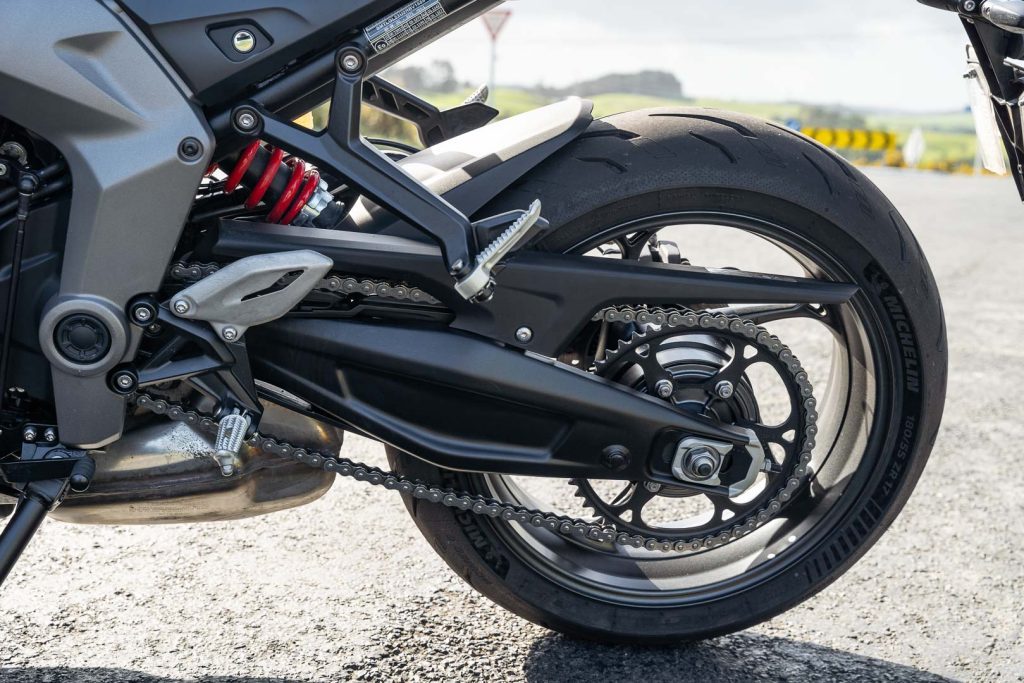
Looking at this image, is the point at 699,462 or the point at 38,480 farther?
the point at 699,462

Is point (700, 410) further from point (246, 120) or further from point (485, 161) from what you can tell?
point (246, 120)

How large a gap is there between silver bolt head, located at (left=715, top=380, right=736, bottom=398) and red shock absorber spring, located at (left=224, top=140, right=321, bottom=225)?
828 millimetres

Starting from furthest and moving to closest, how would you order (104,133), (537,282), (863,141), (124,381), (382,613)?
(863,141) → (382,613) → (537,282) → (124,381) → (104,133)

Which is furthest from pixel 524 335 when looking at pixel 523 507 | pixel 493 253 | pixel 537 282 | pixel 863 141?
pixel 863 141

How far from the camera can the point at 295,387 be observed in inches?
66.2

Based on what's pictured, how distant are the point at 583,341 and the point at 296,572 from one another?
90cm

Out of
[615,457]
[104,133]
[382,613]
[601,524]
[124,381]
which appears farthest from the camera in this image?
[382,613]

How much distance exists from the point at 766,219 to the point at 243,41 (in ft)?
3.09

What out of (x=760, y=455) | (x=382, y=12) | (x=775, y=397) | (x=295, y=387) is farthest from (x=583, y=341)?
(x=775, y=397)

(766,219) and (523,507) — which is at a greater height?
(766,219)

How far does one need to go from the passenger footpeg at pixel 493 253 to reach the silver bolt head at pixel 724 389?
0.53m

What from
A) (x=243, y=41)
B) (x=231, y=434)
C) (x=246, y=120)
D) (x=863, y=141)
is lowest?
(x=231, y=434)

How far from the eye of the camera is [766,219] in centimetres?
178

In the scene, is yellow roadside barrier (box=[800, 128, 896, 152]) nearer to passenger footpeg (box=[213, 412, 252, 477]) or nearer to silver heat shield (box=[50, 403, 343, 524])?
silver heat shield (box=[50, 403, 343, 524])
